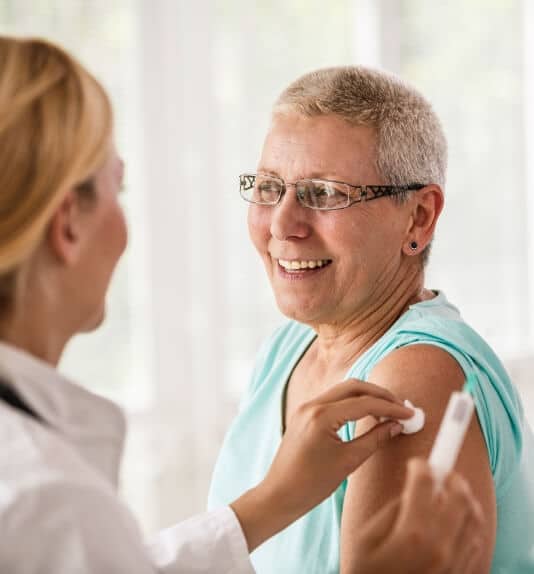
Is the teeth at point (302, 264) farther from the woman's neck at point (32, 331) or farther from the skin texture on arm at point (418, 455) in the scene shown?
the woman's neck at point (32, 331)

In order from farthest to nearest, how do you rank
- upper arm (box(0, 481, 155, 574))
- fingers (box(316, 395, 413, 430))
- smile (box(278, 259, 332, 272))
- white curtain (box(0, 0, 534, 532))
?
1. white curtain (box(0, 0, 534, 532))
2. smile (box(278, 259, 332, 272))
3. fingers (box(316, 395, 413, 430))
4. upper arm (box(0, 481, 155, 574))

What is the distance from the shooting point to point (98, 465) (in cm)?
106

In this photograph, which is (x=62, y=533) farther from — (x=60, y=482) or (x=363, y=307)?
(x=363, y=307)

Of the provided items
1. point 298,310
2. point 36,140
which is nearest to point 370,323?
point 298,310

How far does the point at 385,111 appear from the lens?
1.48 m

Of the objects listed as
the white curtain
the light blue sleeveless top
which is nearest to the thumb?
the light blue sleeveless top

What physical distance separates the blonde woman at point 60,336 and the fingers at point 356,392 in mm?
37

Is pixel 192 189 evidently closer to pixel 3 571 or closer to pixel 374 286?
pixel 374 286

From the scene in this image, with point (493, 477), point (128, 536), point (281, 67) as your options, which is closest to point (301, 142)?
point (493, 477)

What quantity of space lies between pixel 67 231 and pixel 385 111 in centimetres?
67

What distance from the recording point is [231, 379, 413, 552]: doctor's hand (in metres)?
1.24

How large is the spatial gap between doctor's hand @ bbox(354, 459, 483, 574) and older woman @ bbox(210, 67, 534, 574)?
221 mm

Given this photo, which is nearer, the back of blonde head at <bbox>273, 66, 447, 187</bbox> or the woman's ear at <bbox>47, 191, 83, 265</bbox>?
the woman's ear at <bbox>47, 191, 83, 265</bbox>

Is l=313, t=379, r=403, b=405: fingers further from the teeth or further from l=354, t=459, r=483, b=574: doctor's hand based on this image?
the teeth
